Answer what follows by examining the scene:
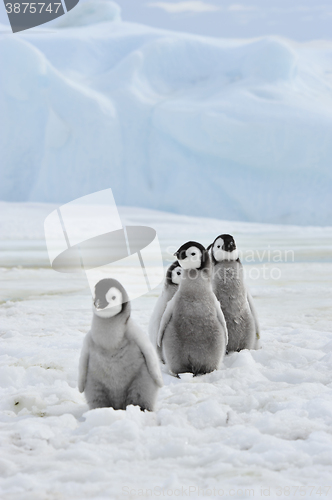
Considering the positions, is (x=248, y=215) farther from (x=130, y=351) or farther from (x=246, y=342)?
(x=130, y=351)

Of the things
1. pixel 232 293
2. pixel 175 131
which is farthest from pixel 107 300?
pixel 175 131

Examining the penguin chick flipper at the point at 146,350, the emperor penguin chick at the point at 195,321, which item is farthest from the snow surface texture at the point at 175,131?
the penguin chick flipper at the point at 146,350

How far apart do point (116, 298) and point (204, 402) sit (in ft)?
1.81

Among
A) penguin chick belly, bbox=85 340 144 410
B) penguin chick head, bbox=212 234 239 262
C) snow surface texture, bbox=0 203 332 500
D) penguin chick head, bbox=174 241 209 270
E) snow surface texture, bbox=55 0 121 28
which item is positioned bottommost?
snow surface texture, bbox=0 203 332 500

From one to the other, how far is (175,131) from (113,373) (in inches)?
546

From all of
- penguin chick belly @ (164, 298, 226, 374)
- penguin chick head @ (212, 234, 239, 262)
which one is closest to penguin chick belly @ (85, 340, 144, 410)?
penguin chick belly @ (164, 298, 226, 374)

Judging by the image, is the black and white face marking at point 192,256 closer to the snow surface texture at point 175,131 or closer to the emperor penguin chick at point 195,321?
the emperor penguin chick at point 195,321

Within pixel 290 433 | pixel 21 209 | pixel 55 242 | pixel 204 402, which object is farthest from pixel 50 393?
pixel 21 209

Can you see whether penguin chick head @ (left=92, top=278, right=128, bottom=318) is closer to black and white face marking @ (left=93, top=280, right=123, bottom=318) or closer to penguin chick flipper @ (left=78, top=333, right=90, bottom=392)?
black and white face marking @ (left=93, top=280, right=123, bottom=318)

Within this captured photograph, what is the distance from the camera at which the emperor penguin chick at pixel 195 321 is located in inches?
98.7

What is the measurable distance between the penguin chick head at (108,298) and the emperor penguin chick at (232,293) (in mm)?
1096

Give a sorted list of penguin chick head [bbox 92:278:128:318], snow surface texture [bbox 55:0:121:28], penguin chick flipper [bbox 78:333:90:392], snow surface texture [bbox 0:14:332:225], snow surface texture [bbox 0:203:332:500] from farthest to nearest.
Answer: snow surface texture [bbox 55:0:121:28]
snow surface texture [bbox 0:14:332:225]
penguin chick flipper [bbox 78:333:90:392]
penguin chick head [bbox 92:278:128:318]
snow surface texture [bbox 0:203:332:500]

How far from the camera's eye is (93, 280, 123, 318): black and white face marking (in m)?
1.87

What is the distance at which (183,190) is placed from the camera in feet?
49.8
